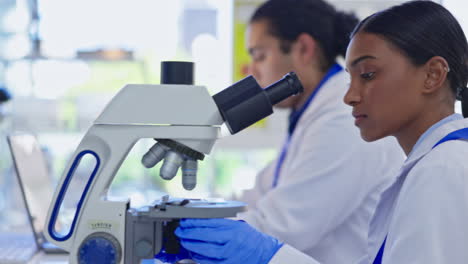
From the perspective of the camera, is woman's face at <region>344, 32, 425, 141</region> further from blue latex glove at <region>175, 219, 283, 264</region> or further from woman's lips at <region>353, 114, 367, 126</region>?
blue latex glove at <region>175, 219, 283, 264</region>

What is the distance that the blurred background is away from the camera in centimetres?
283

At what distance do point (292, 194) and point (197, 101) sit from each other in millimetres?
710

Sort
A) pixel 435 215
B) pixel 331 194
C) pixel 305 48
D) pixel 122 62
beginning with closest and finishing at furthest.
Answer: pixel 435 215 < pixel 331 194 < pixel 305 48 < pixel 122 62

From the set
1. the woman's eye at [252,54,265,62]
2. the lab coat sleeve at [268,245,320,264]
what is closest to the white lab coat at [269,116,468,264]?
the lab coat sleeve at [268,245,320,264]

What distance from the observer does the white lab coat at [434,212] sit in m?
0.87

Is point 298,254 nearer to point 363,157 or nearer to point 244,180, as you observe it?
point 363,157

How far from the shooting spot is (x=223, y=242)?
1005mm

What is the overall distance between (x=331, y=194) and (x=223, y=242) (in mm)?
592

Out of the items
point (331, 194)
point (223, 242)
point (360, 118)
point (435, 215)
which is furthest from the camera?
point (331, 194)

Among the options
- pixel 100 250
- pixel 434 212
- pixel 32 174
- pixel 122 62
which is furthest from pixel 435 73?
pixel 122 62

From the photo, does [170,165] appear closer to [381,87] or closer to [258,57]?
[381,87]

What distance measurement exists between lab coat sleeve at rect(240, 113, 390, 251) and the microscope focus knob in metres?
0.66

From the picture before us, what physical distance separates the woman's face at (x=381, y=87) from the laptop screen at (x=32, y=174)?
2.83ft

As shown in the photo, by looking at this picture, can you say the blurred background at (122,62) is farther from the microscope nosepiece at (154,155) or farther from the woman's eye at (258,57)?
the microscope nosepiece at (154,155)
